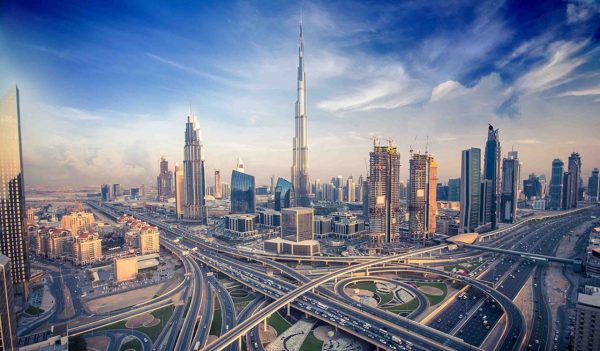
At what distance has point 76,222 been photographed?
55562 millimetres

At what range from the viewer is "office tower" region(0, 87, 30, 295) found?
85.6ft

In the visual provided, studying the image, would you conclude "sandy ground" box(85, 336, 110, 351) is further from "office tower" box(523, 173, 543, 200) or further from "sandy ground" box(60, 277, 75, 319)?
"office tower" box(523, 173, 543, 200)

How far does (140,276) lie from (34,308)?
32.2 ft

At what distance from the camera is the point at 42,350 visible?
19672 millimetres

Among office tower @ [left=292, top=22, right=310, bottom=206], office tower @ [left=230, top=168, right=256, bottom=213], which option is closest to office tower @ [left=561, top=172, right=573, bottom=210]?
office tower @ [left=292, top=22, right=310, bottom=206]

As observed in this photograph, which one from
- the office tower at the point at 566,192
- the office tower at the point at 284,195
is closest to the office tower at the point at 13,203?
the office tower at the point at 284,195

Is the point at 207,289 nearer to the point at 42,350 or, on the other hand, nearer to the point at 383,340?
the point at 42,350

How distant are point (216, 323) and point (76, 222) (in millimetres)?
47393

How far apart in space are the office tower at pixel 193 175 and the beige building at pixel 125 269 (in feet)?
122

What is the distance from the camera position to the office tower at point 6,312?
1331 centimetres

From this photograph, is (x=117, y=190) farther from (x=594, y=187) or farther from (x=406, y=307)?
(x=594, y=187)

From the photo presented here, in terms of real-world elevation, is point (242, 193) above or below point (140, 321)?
above

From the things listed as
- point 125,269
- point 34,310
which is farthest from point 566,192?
point 34,310

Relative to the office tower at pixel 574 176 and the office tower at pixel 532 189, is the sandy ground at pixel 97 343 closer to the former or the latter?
the office tower at pixel 574 176
